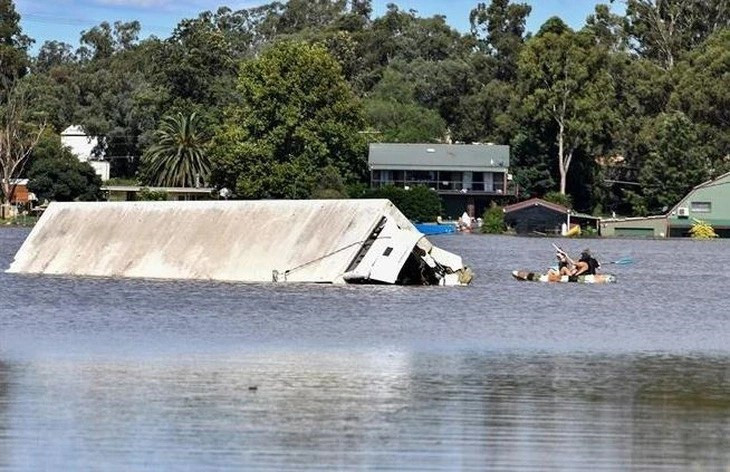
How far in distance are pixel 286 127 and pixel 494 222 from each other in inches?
696

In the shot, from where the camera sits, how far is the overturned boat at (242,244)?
160 ft

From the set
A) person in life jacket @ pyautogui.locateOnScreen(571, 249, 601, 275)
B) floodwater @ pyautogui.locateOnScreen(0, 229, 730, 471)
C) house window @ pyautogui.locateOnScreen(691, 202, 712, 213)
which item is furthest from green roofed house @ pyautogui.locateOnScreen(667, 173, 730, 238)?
floodwater @ pyautogui.locateOnScreen(0, 229, 730, 471)

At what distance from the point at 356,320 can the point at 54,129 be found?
4948 inches

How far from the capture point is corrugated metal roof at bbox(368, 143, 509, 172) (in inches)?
5300

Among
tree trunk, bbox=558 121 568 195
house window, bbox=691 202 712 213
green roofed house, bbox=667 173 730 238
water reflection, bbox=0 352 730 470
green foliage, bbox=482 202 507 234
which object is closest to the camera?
water reflection, bbox=0 352 730 470

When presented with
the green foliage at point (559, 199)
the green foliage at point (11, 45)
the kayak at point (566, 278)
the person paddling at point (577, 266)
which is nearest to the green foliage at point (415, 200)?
the green foliage at point (559, 199)

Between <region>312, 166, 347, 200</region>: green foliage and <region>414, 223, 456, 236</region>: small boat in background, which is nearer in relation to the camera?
<region>414, 223, 456, 236</region>: small boat in background

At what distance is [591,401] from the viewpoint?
23.6m

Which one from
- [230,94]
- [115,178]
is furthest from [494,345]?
[115,178]

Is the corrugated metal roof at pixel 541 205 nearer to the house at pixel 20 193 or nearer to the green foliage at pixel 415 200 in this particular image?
the green foliage at pixel 415 200

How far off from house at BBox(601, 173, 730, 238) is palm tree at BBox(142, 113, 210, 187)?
34.8 m

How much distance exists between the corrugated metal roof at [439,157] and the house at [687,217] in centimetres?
1324

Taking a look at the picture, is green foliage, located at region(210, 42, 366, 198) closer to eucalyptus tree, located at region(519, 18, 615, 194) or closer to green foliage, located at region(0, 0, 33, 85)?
eucalyptus tree, located at region(519, 18, 615, 194)

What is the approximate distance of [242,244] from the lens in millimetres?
51906
